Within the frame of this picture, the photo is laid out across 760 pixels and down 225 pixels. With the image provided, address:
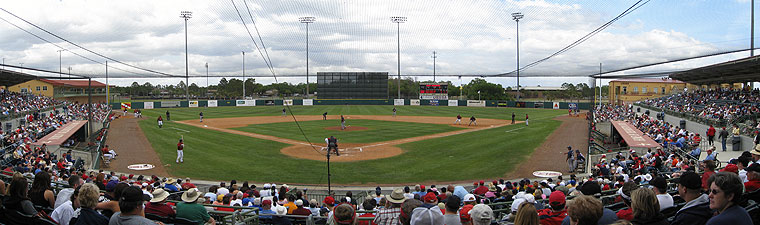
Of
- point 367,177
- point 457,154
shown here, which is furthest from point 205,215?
point 457,154

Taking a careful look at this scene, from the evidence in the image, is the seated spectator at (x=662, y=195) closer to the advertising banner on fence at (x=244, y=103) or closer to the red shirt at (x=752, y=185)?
the red shirt at (x=752, y=185)

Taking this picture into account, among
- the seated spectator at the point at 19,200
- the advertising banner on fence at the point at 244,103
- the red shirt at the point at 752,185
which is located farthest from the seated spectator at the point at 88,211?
the advertising banner on fence at the point at 244,103

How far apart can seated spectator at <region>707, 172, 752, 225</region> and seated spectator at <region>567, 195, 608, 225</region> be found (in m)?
1.13

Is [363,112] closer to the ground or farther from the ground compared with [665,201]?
closer to the ground

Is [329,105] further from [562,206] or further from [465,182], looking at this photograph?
[562,206]

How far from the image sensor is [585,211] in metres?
3.96

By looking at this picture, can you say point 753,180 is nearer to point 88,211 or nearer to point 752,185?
point 752,185

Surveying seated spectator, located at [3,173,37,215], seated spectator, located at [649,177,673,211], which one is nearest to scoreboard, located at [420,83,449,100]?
seated spectator, located at [649,177,673,211]

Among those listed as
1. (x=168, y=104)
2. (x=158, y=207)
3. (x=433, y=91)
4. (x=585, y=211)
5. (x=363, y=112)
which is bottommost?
(x=363, y=112)

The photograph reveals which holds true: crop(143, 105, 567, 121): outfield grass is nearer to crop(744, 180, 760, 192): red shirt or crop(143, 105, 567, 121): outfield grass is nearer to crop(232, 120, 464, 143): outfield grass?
crop(232, 120, 464, 143): outfield grass

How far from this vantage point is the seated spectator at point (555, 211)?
17.8 ft

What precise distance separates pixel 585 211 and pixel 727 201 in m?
1.45

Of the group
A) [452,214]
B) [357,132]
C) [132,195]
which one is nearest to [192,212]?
[132,195]

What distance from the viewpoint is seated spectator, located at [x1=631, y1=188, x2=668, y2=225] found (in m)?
4.35
